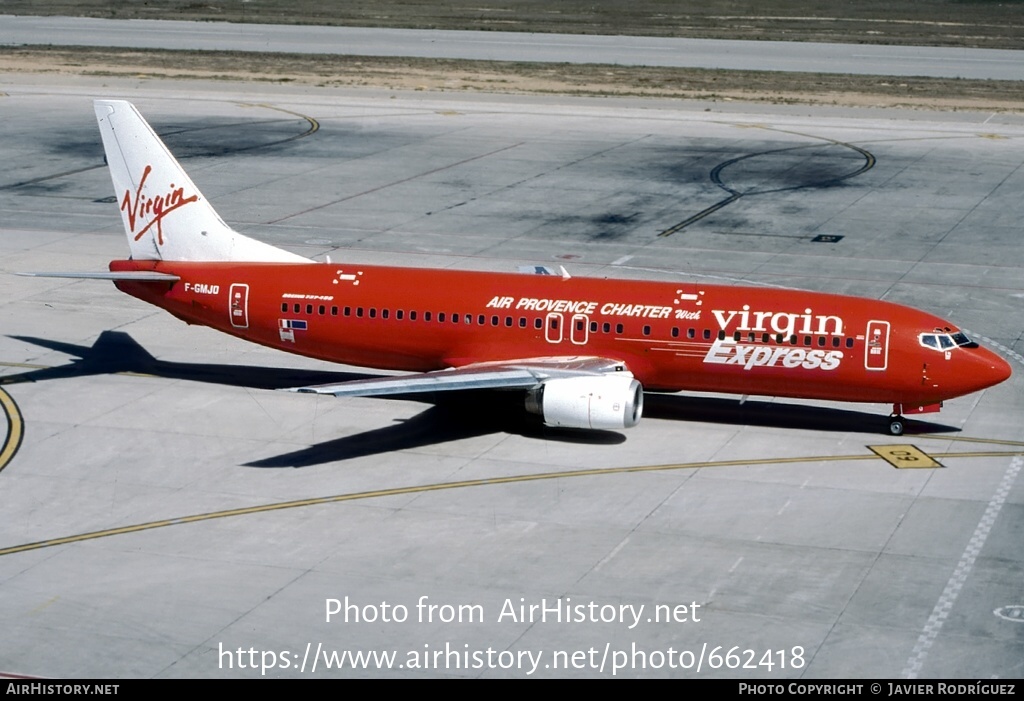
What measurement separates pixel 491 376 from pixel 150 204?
48.7 feet

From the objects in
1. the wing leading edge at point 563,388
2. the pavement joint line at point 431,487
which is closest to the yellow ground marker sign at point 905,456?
the pavement joint line at point 431,487

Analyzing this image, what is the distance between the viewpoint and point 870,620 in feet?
110

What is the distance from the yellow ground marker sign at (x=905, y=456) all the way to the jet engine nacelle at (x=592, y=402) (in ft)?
25.1

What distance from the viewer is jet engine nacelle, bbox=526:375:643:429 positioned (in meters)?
44.1

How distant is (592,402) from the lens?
44250mm

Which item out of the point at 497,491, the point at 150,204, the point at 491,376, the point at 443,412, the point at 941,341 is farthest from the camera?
the point at 150,204

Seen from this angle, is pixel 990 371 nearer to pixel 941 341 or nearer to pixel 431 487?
pixel 941 341

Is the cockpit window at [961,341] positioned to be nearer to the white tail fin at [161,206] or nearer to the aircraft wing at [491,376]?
the aircraft wing at [491,376]

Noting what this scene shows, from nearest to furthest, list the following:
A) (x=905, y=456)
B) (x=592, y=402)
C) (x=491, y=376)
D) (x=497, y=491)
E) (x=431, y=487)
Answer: (x=497, y=491)
(x=431, y=487)
(x=592, y=402)
(x=905, y=456)
(x=491, y=376)

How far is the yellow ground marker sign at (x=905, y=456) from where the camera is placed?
43.9 metres

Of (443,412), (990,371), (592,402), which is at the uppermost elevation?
(990,371)

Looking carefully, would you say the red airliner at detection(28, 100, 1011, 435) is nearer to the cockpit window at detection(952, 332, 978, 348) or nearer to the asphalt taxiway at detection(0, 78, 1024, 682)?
the cockpit window at detection(952, 332, 978, 348)

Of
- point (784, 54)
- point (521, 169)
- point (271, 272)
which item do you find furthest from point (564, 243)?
point (784, 54)

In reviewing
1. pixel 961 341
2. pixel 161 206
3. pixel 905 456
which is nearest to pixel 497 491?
pixel 905 456
